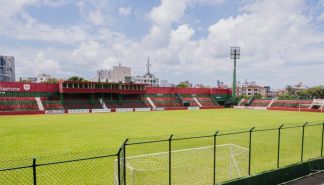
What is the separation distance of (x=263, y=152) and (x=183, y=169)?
22.4 ft

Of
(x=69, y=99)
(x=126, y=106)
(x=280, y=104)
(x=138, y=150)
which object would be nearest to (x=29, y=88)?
(x=69, y=99)

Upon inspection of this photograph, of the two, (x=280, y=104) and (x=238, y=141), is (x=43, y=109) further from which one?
(x=280, y=104)

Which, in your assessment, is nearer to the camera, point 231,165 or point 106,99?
point 231,165

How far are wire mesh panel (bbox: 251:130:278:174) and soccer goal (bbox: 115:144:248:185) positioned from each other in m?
0.59

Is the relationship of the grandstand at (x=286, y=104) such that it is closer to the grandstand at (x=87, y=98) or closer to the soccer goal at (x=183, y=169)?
the grandstand at (x=87, y=98)

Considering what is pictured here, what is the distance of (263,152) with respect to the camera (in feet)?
50.9

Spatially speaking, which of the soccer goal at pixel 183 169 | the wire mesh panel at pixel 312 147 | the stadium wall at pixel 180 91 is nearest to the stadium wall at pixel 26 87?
the stadium wall at pixel 180 91

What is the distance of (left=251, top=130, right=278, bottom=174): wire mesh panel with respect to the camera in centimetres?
1245

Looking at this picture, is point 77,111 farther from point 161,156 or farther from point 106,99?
point 161,156

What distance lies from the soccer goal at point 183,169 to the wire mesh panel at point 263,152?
593mm

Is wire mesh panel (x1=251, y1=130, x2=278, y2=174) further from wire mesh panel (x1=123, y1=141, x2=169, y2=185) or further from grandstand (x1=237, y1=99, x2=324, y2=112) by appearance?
grandstand (x1=237, y1=99, x2=324, y2=112)

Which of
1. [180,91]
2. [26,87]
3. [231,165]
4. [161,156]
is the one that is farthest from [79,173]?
[180,91]

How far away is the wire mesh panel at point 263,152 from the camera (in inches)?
490

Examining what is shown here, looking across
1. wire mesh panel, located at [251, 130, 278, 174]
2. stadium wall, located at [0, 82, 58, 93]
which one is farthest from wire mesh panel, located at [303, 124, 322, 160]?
stadium wall, located at [0, 82, 58, 93]
